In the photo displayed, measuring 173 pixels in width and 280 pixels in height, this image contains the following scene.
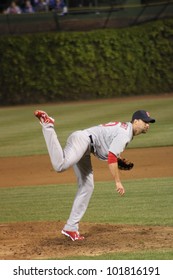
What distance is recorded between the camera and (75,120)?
25.2 metres

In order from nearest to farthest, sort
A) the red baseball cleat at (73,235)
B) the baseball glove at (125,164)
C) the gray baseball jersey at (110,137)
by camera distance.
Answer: the gray baseball jersey at (110,137), the baseball glove at (125,164), the red baseball cleat at (73,235)

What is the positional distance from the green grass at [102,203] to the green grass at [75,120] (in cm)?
500

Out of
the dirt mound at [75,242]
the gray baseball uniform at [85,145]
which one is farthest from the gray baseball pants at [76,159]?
the dirt mound at [75,242]

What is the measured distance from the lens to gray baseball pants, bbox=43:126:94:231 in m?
9.58

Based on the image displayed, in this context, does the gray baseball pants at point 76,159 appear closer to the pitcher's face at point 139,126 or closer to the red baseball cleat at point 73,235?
the red baseball cleat at point 73,235

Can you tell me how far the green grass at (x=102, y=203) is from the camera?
11.8 meters

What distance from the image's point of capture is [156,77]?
3384 cm

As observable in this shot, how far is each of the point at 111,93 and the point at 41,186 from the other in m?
19.0

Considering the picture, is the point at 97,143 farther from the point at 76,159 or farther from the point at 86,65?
the point at 86,65

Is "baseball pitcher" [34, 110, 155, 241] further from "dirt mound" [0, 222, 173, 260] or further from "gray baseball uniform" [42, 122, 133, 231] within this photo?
"dirt mound" [0, 222, 173, 260]

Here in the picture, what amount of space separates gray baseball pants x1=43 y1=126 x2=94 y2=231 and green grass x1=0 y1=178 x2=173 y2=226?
1.36 m

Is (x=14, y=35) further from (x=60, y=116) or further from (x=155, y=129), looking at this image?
(x=155, y=129)
